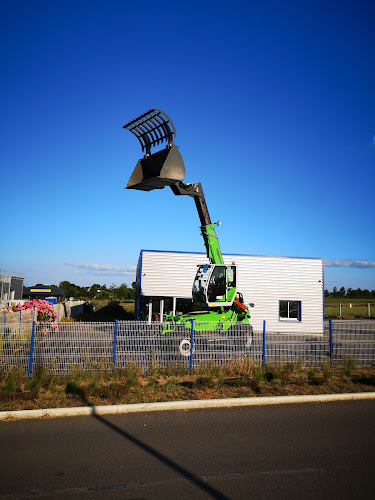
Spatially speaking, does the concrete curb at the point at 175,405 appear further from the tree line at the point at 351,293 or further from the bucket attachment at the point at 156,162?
the tree line at the point at 351,293

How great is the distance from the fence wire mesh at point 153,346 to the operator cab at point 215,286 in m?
1.14

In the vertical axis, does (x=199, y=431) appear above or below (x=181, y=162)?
below

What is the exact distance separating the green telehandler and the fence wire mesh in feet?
0.22

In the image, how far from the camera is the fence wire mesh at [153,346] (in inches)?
375

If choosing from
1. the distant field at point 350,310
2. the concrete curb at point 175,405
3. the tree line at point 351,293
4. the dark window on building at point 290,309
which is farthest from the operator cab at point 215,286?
the tree line at point 351,293

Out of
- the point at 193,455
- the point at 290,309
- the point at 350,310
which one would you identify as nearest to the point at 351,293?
the point at 350,310

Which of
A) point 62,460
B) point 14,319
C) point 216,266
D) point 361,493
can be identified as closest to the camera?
point 361,493

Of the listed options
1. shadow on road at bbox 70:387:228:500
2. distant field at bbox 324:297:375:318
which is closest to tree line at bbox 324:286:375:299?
distant field at bbox 324:297:375:318

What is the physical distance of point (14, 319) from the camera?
14.5 m

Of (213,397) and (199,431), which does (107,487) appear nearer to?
(199,431)

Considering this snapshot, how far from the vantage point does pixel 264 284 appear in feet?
75.5

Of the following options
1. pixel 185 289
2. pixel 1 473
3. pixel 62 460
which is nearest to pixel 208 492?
pixel 62 460

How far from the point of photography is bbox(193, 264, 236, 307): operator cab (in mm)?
13000

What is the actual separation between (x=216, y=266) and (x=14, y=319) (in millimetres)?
7790
